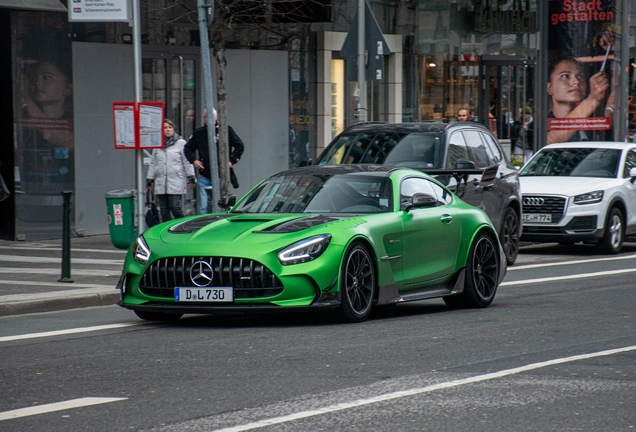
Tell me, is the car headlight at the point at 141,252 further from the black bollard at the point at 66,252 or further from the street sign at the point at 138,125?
the street sign at the point at 138,125

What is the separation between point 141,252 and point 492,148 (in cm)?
749

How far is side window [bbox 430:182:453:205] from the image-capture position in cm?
1040

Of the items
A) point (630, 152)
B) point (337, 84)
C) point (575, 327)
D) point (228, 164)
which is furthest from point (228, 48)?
point (575, 327)

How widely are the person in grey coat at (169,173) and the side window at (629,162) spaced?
6938 millimetres

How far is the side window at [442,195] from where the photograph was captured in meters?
10.4

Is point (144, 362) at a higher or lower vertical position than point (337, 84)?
lower

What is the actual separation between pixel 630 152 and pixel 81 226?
30.1 ft

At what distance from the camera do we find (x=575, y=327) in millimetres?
8875

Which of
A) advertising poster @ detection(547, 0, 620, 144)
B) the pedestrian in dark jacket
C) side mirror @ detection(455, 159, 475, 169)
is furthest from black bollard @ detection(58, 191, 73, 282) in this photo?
advertising poster @ detection(547, 0, 620, 144)

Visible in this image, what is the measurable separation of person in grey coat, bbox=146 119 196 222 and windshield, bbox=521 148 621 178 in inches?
222

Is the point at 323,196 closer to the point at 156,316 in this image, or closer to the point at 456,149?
the point at 156,316

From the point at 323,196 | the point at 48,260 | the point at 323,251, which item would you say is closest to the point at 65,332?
the point at 323,251

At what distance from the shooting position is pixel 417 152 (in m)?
14.0

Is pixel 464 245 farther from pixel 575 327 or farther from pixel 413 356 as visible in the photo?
pixel 413 356
